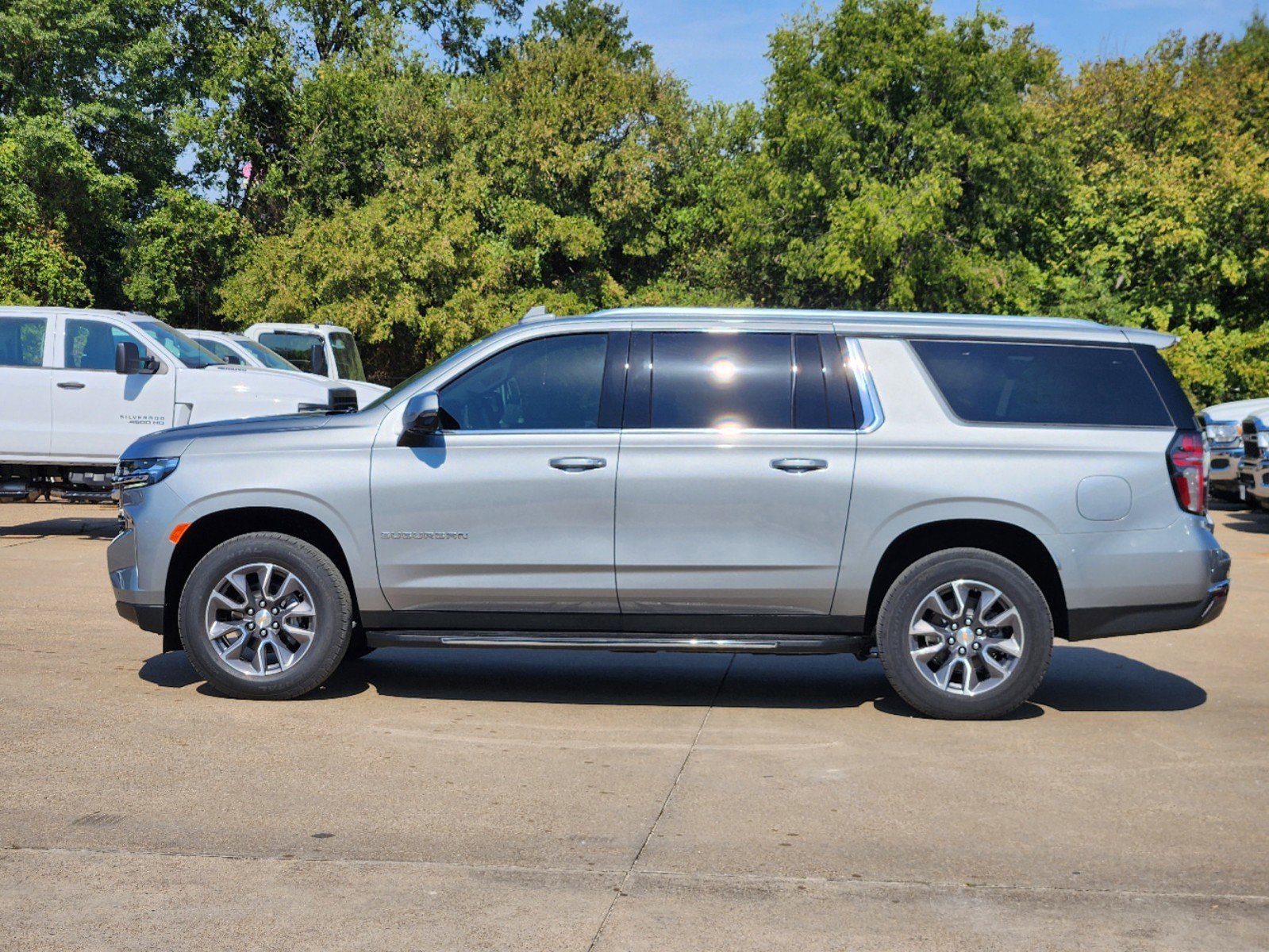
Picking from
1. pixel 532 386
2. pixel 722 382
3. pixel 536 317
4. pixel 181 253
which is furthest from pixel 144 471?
pixel 181 253

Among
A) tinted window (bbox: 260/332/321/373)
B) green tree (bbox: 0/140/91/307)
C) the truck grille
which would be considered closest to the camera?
the truck grille

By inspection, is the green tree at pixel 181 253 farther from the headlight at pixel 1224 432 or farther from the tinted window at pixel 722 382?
the tinted window at pixel 722 382

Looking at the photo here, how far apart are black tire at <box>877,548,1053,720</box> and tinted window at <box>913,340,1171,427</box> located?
72 cm

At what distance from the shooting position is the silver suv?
700cm

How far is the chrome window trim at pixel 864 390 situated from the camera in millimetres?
7098

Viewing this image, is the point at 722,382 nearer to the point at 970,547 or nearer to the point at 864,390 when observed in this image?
the point at 864,390

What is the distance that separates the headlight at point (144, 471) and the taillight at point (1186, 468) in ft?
16.0

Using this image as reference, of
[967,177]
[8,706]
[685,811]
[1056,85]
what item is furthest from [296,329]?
[1056,85]

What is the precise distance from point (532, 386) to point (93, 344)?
9.30 metres

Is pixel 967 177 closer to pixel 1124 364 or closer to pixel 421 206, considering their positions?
pixel 421 206

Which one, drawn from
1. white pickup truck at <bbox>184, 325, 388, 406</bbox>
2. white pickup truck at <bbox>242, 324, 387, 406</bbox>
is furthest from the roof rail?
white pickup truck at <bbox>242, 324, 387, 406</bbox>

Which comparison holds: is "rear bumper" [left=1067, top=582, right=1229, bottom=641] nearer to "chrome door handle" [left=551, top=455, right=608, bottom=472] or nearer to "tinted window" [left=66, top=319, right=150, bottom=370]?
"chrome door handle" [left=551, top=455, right=608, bottom=472]

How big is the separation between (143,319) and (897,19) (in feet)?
101

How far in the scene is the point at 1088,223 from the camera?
4034cm
